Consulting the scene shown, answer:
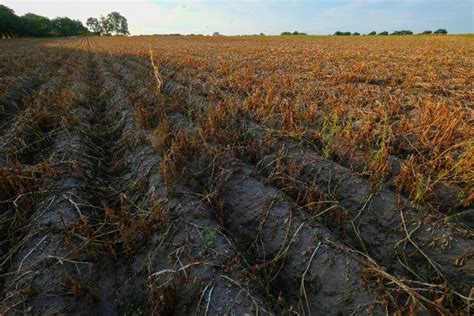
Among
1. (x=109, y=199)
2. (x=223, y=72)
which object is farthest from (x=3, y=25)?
(x=109, y=199)

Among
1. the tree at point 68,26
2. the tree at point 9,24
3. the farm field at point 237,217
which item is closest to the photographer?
the farm field at point 237,217

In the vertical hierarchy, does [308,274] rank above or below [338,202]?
below

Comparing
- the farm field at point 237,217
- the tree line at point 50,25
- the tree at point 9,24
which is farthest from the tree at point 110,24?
the farm field at point 237,217

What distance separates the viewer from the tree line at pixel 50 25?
58.5 metres

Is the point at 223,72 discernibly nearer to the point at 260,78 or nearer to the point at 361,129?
the point at 260,78

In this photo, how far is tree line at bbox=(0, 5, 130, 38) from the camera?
2304 inches

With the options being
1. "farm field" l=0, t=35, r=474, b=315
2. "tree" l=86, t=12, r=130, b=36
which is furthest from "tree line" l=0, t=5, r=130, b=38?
"farm field" l=0, t=35, r=474, b=315

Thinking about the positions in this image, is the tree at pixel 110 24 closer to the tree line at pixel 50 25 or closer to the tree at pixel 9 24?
the tree line at pixel 50 25

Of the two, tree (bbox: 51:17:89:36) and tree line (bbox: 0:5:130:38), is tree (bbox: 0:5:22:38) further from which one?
tree (bbox: 51:17:89:36)

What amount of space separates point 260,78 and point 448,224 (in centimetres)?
689

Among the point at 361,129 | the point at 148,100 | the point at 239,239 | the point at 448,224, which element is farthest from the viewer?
the point at 148,100

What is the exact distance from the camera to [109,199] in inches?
138

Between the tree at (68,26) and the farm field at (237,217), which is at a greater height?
the tree at (68,26)

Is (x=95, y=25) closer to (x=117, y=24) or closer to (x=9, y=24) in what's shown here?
(x=117, y=24)
